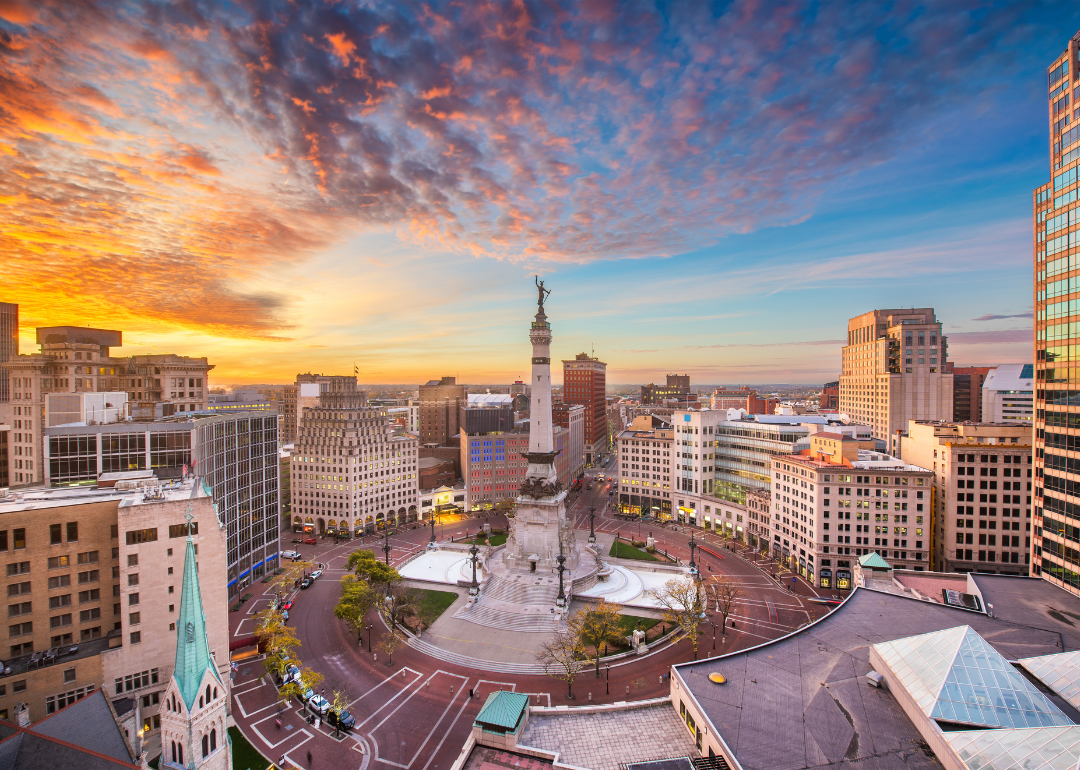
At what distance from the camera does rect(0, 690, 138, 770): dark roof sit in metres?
27.4

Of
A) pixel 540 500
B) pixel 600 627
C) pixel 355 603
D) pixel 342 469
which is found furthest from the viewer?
pixel 342 469

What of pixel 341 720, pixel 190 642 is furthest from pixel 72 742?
pixel 341 720

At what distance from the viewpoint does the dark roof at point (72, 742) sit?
2739 centimetres

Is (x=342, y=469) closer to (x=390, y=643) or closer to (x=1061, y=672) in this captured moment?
(x=390, y=643)

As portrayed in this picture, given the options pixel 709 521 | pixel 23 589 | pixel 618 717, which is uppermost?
pixel 23 589

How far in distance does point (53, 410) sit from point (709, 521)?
123 metres

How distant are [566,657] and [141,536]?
143 feet

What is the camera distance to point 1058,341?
5328 cm

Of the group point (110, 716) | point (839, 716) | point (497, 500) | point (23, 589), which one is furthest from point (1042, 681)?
point (497, 500)

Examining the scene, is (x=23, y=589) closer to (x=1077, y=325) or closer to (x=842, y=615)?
(x=842, y=615)

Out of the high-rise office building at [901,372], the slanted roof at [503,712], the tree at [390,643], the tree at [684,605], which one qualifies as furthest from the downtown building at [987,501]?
the tree at [390,643]

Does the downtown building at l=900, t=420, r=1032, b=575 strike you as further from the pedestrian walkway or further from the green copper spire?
the green copper spire

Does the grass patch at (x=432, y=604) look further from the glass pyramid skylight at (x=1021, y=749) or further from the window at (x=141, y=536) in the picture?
the glass pyramid skylight at (x=1021, y=749)

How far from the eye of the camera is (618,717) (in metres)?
37.8
